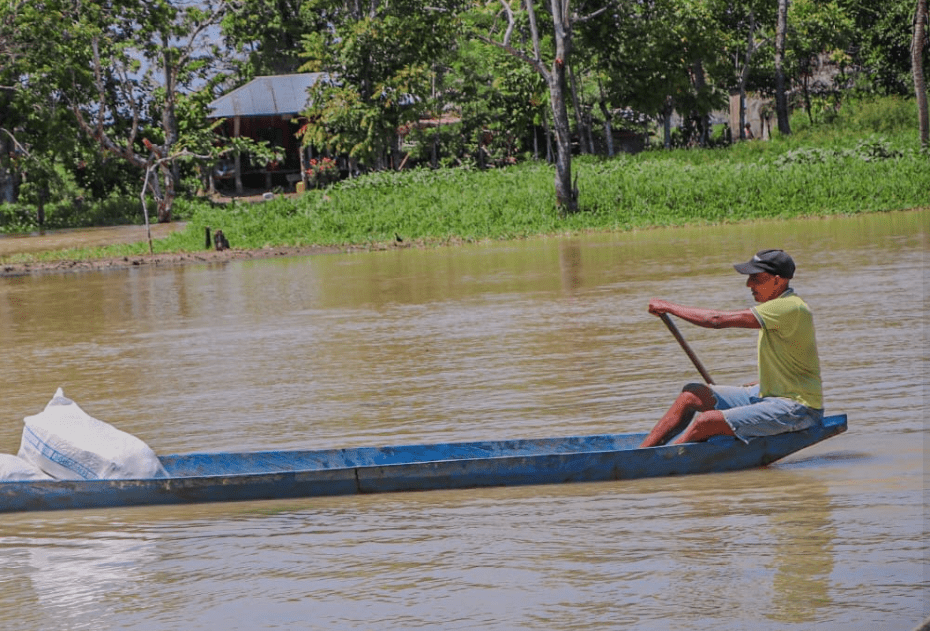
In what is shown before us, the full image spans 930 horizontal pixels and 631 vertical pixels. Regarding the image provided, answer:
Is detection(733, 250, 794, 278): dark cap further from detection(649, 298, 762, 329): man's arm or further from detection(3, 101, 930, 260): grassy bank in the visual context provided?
detection(3, 101, 930, 260): grassy bank

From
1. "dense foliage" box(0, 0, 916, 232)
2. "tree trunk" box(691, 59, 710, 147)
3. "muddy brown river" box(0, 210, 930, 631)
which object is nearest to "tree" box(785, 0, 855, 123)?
"dense foliage" box(0, 0, 916, 232)

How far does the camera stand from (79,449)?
6.97 m

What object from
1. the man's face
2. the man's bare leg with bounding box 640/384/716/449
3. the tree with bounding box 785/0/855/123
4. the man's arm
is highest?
the tree with bounding box 785/0/855/123

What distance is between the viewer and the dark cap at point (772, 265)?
21.5 ft

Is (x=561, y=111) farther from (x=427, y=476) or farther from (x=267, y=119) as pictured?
(x=427, y=476)

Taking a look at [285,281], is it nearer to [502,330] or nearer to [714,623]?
[502,330]

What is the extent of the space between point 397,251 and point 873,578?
72.4 ft

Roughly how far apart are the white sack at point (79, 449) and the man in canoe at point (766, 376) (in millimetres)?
2936

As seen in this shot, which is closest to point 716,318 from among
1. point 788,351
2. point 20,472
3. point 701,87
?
point 788,351

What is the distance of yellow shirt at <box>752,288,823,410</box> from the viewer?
6.53 metres

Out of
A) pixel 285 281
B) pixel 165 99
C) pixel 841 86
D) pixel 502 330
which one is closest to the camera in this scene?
pixel 502 330

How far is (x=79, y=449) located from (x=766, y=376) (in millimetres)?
3789

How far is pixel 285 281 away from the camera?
2159 cm

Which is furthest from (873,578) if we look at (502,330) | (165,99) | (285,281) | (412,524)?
(165,99)
